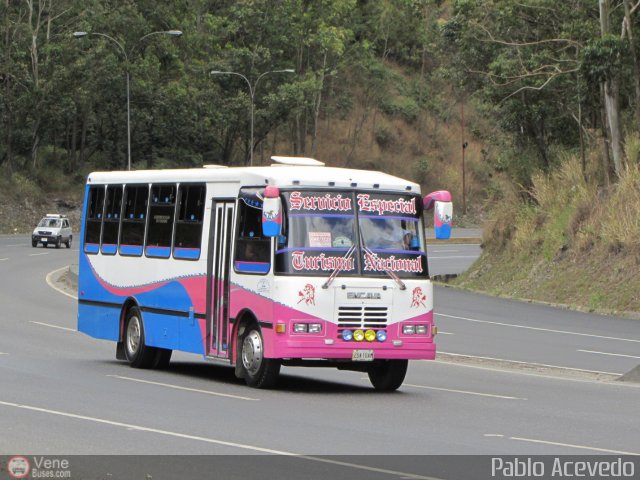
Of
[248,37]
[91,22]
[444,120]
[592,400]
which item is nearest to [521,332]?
[592,400]

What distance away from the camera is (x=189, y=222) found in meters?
19.9

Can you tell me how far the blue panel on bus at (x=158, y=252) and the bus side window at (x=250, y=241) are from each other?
2.26 m

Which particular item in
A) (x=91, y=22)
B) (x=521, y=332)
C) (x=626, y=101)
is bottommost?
(x=521, y=332)

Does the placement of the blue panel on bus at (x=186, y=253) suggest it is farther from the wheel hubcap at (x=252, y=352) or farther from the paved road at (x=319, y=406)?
the wheel hubcap at (x=252, y=352)

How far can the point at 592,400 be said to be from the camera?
17375mm

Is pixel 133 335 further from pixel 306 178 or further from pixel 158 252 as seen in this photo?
pixel 306 178

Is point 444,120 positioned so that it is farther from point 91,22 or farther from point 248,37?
point 91,22

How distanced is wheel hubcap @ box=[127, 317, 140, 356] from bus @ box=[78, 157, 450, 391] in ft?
2.58

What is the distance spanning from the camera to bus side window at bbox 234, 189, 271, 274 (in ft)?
58.3

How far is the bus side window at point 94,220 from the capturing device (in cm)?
2277

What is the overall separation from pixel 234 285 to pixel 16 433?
598 cm

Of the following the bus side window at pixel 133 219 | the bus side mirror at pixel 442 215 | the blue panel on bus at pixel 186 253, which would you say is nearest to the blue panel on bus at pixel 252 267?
the blue panel on bus at pixel 186 253

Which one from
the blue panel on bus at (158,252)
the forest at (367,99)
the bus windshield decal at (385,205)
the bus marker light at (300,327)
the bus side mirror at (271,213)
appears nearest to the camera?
the bus side mirror at (271,213)
